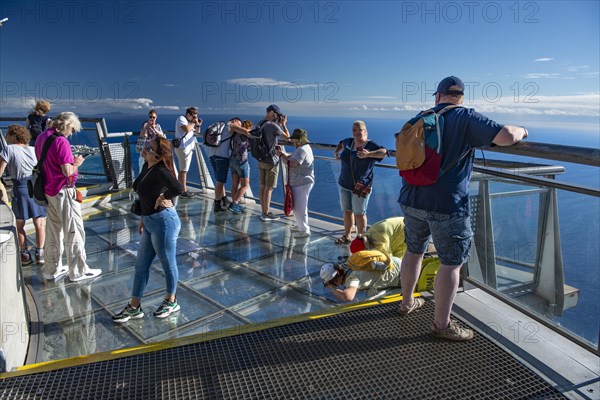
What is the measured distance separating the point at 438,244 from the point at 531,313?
2.69 ft

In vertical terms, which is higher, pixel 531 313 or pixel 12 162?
pixel 12 162

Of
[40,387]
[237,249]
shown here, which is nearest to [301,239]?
[237,249]

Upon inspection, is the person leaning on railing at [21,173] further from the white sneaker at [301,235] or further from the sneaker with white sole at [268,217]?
the white sneaker at [301,235]

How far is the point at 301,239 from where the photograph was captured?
6.06 metres

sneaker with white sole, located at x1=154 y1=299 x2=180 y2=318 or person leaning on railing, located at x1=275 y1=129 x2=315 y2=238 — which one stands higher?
person leaning on railing, located at x1=275 y1=129 x2=315 y2=238

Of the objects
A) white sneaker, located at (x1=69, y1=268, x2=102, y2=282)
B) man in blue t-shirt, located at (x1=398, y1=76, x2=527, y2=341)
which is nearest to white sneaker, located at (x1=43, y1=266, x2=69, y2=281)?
white sneaker, located at (x1=69, y1=268, x2=102, y2=282)

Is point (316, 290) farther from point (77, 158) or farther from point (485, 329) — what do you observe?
point (77, 158)

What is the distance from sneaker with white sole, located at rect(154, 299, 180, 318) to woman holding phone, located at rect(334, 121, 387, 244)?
8.20ft

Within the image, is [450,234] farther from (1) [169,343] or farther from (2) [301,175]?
(2) [301,175]

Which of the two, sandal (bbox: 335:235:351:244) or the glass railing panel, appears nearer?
the glass railing panel

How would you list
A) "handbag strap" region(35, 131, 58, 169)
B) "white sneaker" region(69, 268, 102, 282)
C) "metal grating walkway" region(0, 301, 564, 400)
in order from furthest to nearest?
"white sneaker" region(69, 268, 102, 282)
"handbag strap" region(35, 131, 58, 169)
"metal grating walkway" region(0, 301, 564, 400)

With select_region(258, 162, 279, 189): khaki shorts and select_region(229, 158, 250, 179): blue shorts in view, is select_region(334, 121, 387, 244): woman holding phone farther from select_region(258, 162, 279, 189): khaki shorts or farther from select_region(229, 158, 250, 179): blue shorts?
select_region(229, 158, 250, 179): blue shorts

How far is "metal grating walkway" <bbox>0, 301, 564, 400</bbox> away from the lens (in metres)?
2.40

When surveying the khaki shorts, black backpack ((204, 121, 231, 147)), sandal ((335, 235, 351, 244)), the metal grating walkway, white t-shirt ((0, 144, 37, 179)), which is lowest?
the metal grating walkway
